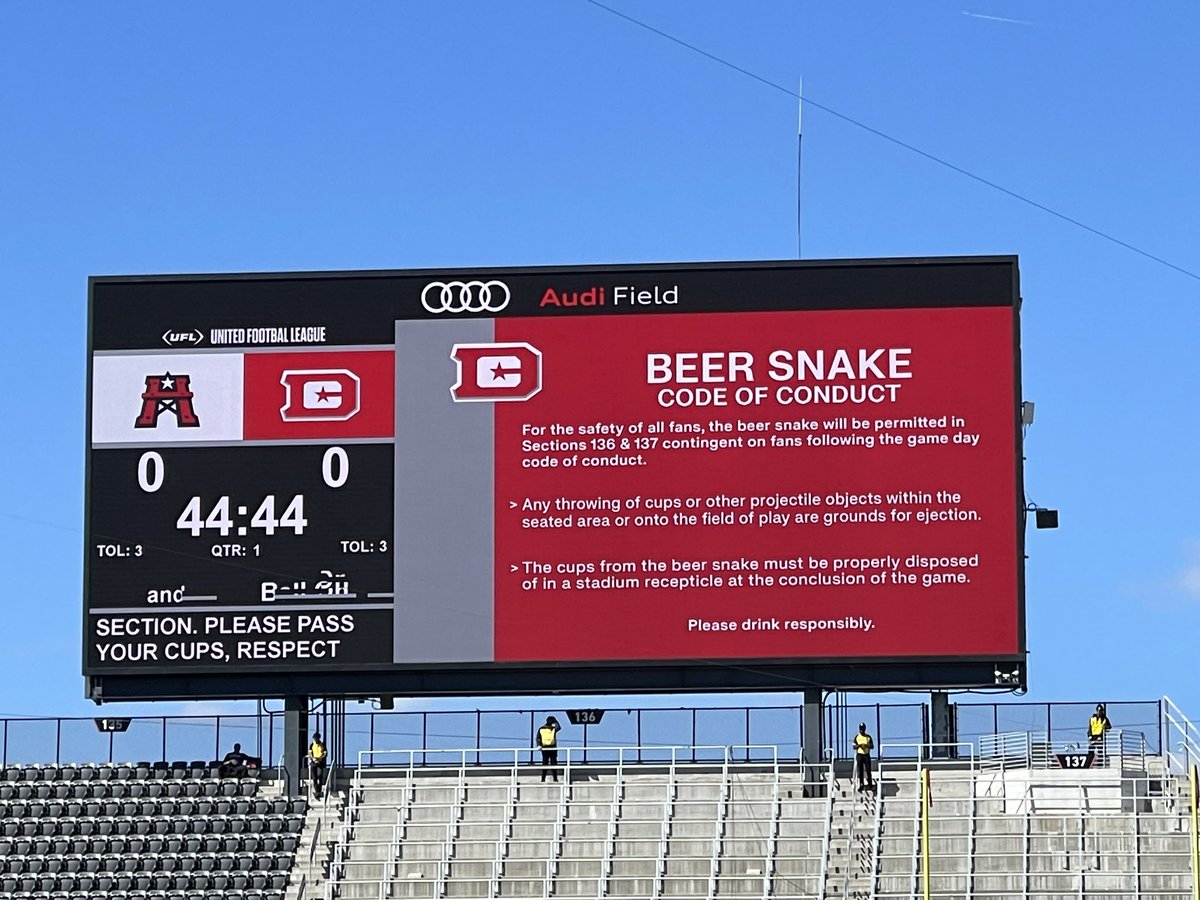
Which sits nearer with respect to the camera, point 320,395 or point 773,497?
point 773,497

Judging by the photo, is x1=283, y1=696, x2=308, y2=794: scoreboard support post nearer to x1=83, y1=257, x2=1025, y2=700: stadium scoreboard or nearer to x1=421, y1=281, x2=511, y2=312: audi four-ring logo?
x1=83, y1=257, x2=1025, y2=700: stadium scoreboard

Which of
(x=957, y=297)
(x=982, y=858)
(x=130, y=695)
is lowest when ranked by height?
(x=982, y=858)

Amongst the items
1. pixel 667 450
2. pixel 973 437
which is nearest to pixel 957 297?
pixel 973 437

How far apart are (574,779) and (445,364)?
5.50m

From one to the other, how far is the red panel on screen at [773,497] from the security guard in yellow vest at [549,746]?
1849mm

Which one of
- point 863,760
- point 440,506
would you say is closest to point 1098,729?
point 863,760

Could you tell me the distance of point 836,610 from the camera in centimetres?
2777

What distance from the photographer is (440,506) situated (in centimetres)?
2811

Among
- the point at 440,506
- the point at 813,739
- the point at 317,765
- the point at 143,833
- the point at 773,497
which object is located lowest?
the point at 143,833

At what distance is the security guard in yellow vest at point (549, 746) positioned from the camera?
29469 millimetres

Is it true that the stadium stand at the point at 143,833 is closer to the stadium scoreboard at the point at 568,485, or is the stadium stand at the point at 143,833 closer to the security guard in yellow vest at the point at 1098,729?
the stadium scoreboard at the point at 568,485

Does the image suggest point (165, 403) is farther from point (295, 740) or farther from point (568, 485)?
point (568, 485)

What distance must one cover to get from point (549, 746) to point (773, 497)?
441cm

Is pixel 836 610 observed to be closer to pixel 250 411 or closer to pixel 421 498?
pixel 421 498
